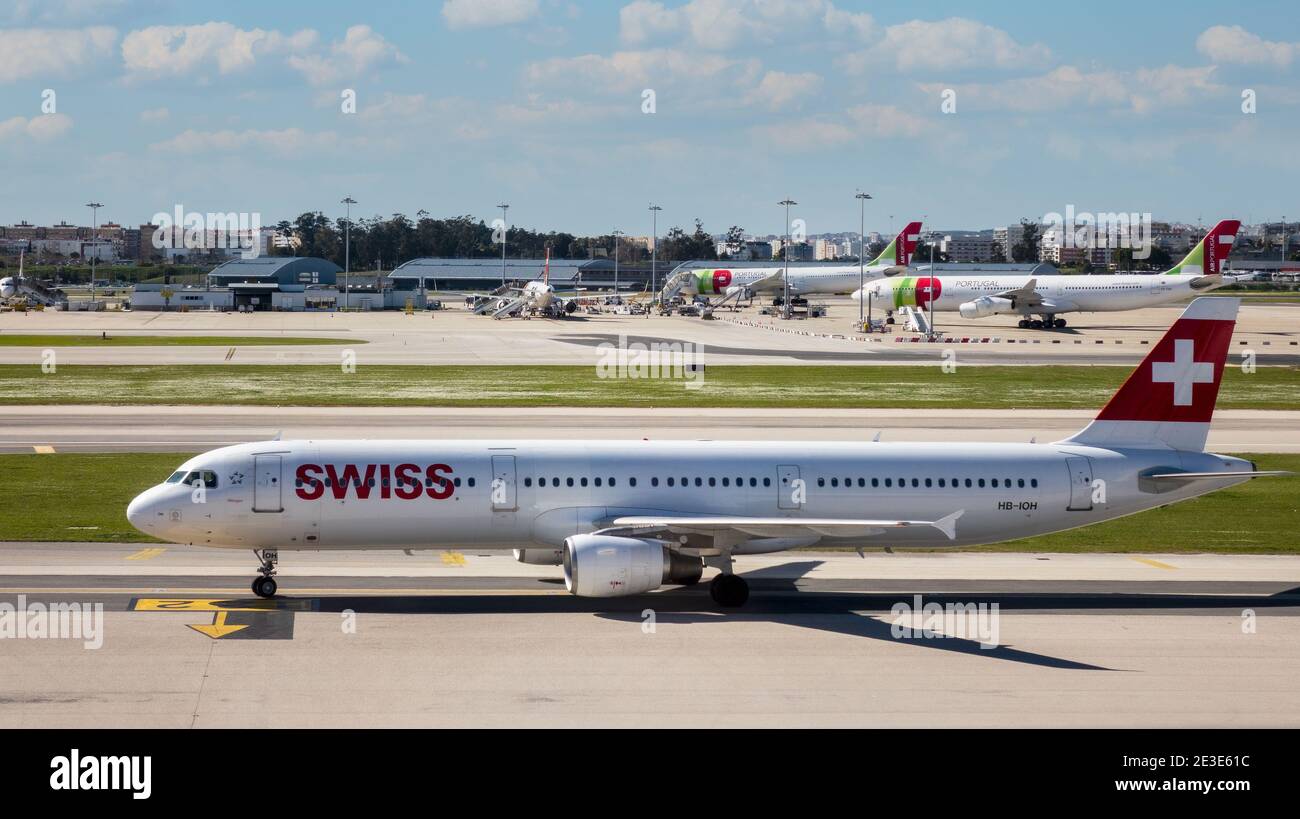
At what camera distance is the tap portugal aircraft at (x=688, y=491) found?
31.0 meters

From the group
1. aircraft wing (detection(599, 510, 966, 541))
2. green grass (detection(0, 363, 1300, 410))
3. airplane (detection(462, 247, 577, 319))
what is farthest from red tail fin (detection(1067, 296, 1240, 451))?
airplane (detection(462, 247, 577, 319))

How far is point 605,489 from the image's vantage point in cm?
3250

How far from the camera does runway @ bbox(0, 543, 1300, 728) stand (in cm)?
2423

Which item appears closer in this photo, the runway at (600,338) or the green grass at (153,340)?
the runway at (600,338)

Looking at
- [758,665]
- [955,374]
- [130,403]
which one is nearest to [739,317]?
[955,374]

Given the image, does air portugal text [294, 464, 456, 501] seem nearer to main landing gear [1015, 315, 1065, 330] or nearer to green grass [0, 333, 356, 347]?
green grass [0, 333, 356, 347]

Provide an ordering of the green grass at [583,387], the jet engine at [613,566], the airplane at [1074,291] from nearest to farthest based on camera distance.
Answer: the jet engine at [613,566], the green grass at [583,387], the airplane at [1074,291]

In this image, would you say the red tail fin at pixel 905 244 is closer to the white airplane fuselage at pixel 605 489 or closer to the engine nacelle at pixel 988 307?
the engine nacelle at pixel 988 307

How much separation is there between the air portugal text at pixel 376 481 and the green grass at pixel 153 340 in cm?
8413

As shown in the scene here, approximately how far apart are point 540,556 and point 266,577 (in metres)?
6.40

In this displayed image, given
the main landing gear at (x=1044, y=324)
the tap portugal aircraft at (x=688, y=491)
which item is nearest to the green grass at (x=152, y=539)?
the tap portugal aircraft at (x=688, y=491)

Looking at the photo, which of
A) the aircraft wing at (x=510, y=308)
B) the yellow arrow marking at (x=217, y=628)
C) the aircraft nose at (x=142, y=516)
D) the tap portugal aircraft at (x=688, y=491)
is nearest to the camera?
the yellow arrow marking at (x=217, y=628)

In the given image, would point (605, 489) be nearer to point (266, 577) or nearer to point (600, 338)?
point (266, 577)

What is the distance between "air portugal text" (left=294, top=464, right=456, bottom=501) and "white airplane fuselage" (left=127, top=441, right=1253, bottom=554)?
0.10 ft
